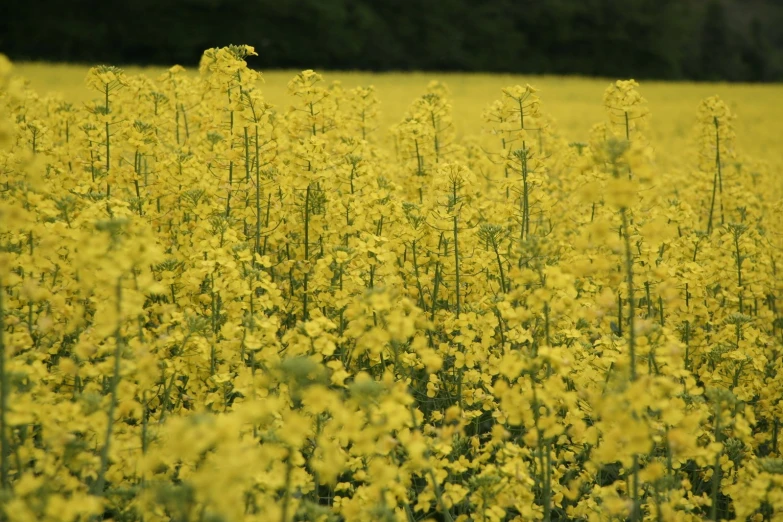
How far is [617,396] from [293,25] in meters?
37.4

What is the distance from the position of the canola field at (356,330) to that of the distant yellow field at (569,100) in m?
4.81

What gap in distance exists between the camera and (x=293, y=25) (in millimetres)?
37000

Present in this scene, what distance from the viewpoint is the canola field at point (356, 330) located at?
8.02 ft

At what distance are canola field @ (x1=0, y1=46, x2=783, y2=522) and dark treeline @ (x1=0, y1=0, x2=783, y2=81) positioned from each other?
28701 millimetres

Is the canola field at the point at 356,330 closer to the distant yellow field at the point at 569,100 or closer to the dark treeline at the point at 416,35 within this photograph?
the distant yellow field at the point at 569,100

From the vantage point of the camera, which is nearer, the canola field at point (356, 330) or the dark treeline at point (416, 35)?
the canola field at point (356, 330)

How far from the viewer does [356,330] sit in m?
2.74

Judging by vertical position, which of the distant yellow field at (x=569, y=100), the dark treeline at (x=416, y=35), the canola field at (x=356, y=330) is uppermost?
the dark treeline at (x=416, y=35)

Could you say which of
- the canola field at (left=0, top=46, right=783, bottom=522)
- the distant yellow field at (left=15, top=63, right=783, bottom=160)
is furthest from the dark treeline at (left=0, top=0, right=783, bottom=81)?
the canola field at (left=0, top=46, right=783, bottom=522)

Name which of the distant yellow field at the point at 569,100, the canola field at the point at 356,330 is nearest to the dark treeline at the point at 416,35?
the distant yellow field at the point at 569,100

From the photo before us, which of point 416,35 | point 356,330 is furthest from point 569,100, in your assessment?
point 356,330

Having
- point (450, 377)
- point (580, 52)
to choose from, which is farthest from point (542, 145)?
point (580, 52)

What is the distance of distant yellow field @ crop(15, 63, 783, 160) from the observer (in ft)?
49.5

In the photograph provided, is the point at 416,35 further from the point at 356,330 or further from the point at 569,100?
the point at 356,330
